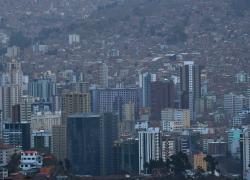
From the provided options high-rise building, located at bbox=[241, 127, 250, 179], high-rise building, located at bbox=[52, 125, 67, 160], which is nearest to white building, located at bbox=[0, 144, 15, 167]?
high-rise building, located at bbox=[52, 125, 67, 160]

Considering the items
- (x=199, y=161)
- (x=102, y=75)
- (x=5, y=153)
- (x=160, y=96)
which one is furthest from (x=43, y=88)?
(x=5, y=153)

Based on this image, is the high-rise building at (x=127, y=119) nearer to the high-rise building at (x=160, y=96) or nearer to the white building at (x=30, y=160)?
the high-rise building at (x=160, y=96)

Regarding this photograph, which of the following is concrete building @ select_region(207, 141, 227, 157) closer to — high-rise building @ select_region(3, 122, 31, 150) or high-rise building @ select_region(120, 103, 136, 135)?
high-rise building @ select_region(120, 103, 136, 135)

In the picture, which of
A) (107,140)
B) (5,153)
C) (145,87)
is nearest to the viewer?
(5,153)

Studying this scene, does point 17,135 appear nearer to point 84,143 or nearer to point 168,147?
point 84,143

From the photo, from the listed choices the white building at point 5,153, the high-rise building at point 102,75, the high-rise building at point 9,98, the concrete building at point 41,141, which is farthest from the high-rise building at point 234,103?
the white building at point 5,153

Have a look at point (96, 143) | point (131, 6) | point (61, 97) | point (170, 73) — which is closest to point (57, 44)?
point (131, 6)
